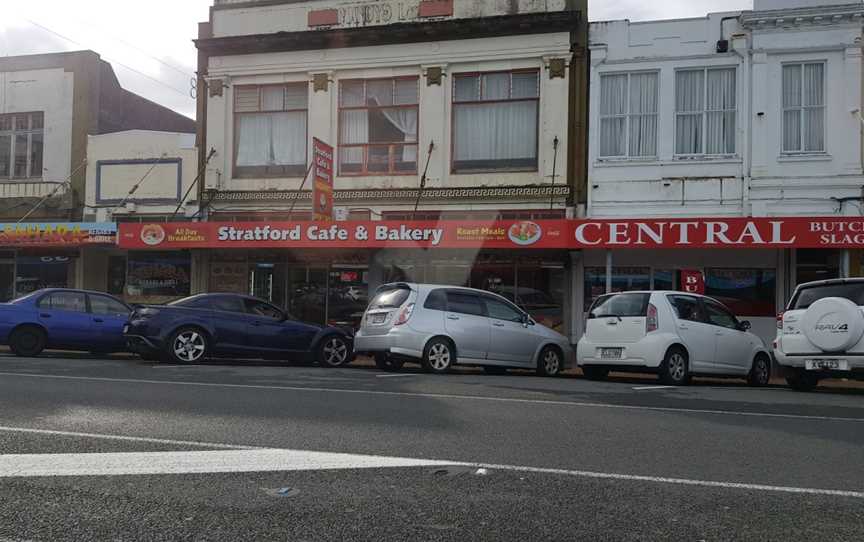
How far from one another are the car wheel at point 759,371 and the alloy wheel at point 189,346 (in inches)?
373

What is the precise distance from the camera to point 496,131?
805 inches

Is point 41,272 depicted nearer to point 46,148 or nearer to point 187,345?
point 46,148

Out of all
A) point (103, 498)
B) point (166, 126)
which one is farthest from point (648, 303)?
point (166, 126)

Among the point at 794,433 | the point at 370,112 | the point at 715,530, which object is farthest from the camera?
the point at 370,112

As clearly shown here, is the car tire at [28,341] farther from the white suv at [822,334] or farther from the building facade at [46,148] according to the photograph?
the white suv at [822,334]

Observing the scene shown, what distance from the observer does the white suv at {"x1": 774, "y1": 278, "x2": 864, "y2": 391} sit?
447 inches

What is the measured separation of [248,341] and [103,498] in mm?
10150

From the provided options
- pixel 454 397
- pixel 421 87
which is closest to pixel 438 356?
pixel 454 397

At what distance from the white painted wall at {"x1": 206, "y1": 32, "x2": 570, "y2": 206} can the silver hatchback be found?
21.3ft

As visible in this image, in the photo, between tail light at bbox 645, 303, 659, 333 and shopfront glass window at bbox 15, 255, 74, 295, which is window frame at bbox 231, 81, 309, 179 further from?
tail light at bbox 645, 303, 659, 333

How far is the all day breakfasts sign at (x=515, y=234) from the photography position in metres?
16.0

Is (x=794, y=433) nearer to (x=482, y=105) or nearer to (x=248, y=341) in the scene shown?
(x=248, y=341)

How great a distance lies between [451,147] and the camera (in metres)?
20.6

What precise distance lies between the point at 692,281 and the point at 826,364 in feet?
20.4
